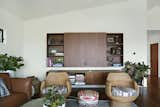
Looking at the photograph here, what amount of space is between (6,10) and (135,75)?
3.85 meters

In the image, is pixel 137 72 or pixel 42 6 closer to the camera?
pixel 137 72

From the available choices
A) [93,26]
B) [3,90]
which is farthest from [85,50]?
[3,90]

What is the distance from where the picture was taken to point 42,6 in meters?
5.75

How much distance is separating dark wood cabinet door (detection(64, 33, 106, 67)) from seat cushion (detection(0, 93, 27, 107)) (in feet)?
9.93

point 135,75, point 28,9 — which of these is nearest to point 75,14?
point 28,9

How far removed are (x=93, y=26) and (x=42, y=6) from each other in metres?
1.90

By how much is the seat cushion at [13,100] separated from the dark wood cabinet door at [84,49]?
9.93 feet

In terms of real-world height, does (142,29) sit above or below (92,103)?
above

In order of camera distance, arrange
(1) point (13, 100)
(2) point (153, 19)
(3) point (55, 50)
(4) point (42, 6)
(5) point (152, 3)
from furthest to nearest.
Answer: (2) point (153, 19) < (5) point (152, 3) < (3) point (55, 50) < (4) point (42, 6) < (1) point (13, 100)

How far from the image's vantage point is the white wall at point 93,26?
6824 mm

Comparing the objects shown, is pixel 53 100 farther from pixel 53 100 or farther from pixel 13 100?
pixel 13 100

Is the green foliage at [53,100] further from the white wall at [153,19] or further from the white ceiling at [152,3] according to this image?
the white wall at [153,19]

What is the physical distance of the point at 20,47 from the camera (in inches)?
259

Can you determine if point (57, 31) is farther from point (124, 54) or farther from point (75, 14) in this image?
point (124, 54)
